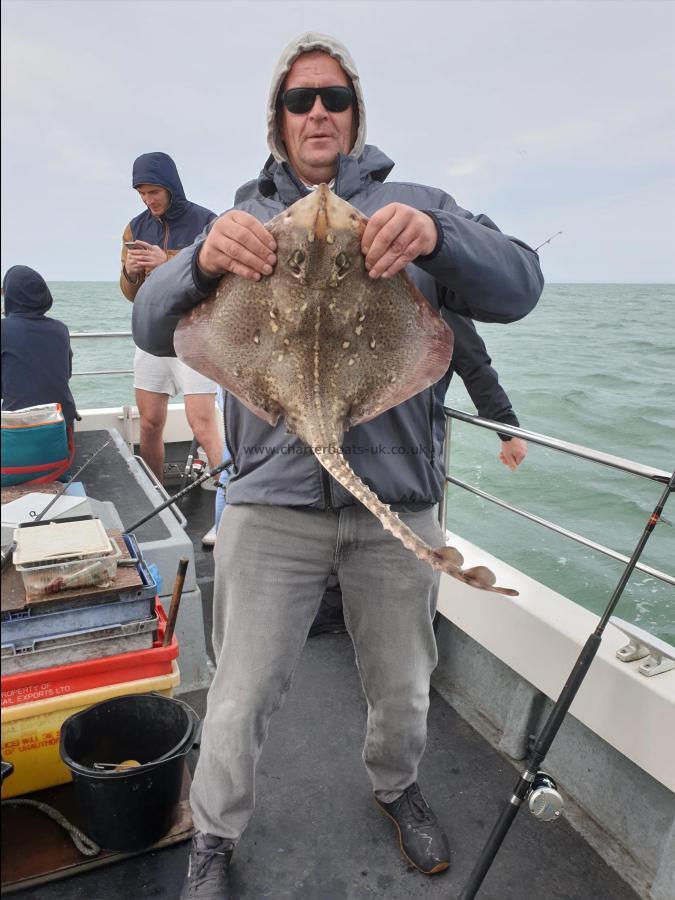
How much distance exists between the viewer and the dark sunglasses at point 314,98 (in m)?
1.85

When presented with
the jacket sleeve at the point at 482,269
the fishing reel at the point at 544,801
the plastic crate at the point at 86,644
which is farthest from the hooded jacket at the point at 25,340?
the fishing reel at the point at 544,801

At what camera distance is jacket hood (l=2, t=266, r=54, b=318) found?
76 centimetres

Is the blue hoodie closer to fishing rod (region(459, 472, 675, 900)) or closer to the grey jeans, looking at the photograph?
the grey jeans

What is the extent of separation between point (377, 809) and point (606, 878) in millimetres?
797

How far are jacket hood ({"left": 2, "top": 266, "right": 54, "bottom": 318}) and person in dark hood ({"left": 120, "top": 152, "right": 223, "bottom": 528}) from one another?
8.55ft

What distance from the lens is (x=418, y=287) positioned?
6.01ft

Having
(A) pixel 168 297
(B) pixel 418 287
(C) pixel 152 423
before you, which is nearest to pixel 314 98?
(B) pixel 418 287

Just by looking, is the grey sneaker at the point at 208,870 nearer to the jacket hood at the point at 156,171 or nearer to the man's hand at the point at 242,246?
the man's hand at the point at 242,246

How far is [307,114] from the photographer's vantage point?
187 cm

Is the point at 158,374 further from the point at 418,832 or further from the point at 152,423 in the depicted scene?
the point at 418,832

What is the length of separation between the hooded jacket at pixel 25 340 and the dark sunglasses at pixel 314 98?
3.12ft

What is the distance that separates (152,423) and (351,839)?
3.41m

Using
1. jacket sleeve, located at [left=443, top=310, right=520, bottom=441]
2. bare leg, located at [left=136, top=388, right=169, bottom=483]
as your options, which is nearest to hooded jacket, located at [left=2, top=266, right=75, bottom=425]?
jacket sleeve, located at [left=443, top=310, right=520, bottom=441]

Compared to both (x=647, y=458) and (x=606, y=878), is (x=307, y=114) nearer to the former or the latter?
(x=606, y=878)
